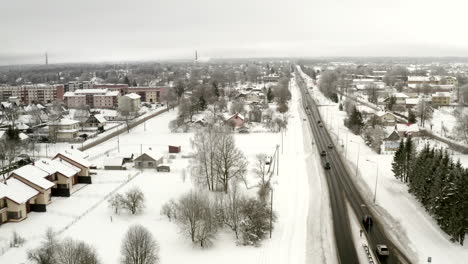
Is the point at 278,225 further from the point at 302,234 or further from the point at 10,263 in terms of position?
the point at 10,263

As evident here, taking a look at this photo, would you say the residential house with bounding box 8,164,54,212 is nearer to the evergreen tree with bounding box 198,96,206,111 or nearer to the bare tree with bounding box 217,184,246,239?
the bare tree with bounding box 217,184,246,239

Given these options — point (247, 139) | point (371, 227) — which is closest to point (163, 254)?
point (371, 227)

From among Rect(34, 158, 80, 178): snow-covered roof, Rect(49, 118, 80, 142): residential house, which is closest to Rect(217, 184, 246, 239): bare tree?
Rect(34, 158, 80, 178): snow-covered roof

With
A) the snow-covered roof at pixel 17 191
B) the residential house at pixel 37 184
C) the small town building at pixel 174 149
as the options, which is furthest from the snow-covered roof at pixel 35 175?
the small town building at pixel 174 149

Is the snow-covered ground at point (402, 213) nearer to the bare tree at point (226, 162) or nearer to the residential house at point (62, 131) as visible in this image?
the bare tree at point (226, 162)

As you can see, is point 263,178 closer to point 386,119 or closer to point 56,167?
point 56,167

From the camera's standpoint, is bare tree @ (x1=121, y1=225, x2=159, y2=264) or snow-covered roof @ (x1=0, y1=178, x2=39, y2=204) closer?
bare tree @ (x1=121, y1=225, x2=159, y2=264)

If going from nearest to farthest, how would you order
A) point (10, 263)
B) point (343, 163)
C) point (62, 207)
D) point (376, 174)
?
point (10, 263) → point (62, 207) → point (376, 174) → point (343, 163)
